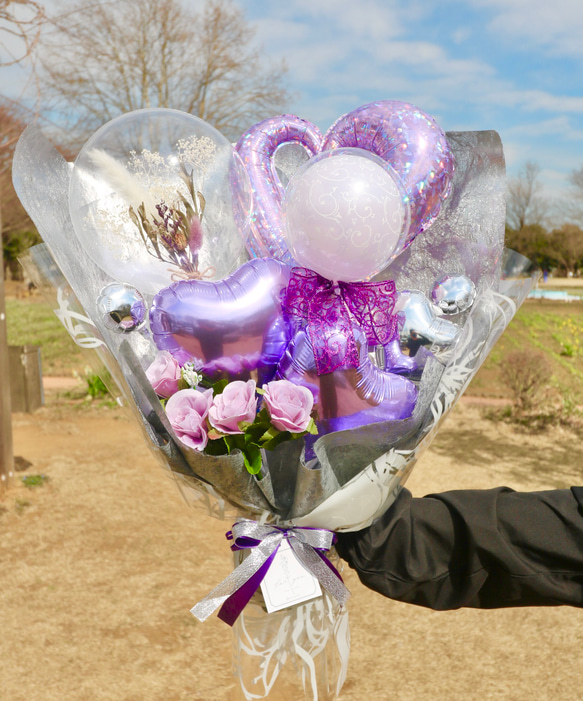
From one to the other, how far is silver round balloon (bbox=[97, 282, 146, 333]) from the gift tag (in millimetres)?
531

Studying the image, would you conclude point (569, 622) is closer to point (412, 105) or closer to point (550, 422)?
point (412, 105)

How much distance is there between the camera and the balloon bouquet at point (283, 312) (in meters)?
1.12

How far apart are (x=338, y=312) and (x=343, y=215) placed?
7.6 inches

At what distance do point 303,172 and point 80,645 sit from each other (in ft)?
8.70

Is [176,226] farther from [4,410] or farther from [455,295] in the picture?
[4,410]

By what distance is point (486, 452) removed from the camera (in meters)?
5.74

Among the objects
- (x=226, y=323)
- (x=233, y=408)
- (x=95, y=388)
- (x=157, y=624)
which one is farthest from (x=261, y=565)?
(x=95, y=388)

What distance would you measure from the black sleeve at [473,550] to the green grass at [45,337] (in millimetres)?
5611

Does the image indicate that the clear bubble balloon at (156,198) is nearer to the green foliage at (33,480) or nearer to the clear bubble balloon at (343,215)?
the clear bubble balloon at (343,215)

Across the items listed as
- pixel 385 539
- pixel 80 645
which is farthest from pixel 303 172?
pixel 80 645

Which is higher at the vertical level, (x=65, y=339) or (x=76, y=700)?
(x=76, y=700)

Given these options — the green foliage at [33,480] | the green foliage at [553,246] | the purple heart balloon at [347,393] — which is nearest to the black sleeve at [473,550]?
the purple heart balloon at [347,393]

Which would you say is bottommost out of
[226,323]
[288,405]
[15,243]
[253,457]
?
[15,243]

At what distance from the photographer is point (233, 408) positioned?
3.51ft
